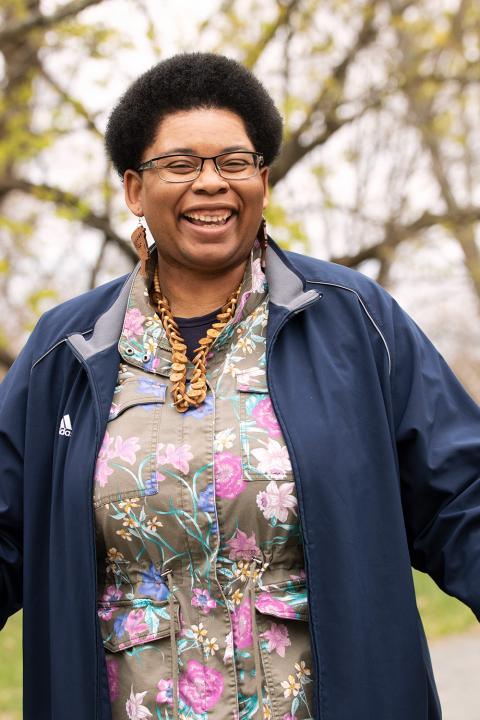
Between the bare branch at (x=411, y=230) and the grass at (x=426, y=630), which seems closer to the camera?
the grass at (x=426, y=630)

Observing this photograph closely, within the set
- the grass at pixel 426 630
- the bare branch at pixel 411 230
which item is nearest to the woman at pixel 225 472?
the grass at pixel 426 630

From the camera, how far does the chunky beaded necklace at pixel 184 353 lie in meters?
2.43

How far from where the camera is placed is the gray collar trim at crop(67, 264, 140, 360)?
2.57m

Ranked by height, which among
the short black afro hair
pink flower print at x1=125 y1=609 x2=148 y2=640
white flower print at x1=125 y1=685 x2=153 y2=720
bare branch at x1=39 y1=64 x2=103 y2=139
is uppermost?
bare branch at x1=39 y1=64 x2=103 y2=139

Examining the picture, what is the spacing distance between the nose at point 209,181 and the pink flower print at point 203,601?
0.98 metres

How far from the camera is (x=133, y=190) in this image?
9.11 feet

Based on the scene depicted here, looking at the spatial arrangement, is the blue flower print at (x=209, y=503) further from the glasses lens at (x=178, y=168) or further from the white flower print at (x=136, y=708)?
the glasses lens at (x=178, y=168)

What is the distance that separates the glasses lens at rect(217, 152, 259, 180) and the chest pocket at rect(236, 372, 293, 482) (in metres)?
0.52

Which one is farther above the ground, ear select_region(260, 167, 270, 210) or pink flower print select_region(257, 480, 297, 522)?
ear select_region(260, 167, 270, 210)

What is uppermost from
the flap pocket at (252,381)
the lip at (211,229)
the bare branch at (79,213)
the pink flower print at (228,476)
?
the bare branch at (79,213)

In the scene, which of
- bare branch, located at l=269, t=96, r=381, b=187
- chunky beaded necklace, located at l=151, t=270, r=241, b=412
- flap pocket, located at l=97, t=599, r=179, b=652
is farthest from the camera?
bare branch, located at l=269, t=96, r=381, b=187

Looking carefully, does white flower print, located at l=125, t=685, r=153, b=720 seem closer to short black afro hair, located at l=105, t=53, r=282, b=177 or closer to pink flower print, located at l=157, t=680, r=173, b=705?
pink flower print, located at l=157, t=680, r=173, b=705

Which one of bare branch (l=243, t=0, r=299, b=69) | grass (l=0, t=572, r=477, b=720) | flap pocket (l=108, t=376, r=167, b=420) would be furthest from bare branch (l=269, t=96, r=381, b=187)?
flap pocket (l=108, t=376, r=167, b=420)

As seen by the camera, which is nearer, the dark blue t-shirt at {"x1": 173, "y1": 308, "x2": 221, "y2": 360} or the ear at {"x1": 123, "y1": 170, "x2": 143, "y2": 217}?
the dark blue t-shirt at {"x1": 173, "y1": 308, "x2": 221, "y2": 360}
